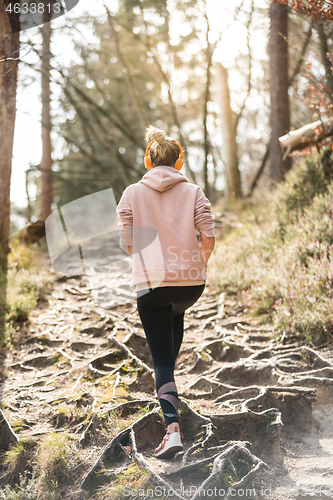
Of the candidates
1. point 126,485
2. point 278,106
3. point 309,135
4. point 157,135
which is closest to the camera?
point 126,485

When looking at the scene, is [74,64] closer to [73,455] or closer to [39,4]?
[39,4]

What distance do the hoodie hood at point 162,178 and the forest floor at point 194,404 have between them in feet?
6.32

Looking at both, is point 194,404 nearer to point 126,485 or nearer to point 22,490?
point 126,485

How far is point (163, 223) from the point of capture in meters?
2.79

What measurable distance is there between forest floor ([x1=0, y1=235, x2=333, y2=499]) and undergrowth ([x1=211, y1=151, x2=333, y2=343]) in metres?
0.28

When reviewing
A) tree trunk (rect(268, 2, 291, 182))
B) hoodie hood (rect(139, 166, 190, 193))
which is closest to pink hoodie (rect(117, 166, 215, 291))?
hoodie hood (rect(139, 166, 190, 193))

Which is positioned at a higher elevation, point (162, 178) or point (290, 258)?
point (162, 178)

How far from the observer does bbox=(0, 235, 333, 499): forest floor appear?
274cm

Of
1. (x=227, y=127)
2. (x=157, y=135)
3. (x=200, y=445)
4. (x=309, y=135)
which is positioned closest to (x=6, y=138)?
(x=157, y=135)

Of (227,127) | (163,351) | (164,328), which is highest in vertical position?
(227,127)

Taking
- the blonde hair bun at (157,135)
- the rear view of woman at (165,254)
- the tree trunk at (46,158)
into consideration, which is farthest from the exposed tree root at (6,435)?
the tree trunk at (46,158)

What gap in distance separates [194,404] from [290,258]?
3236mm

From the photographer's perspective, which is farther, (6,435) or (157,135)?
(6,435)

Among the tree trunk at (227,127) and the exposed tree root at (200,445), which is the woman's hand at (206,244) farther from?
the tree trunk at (227,127)
